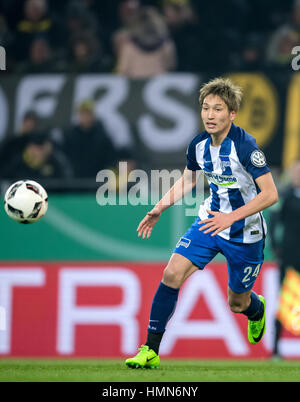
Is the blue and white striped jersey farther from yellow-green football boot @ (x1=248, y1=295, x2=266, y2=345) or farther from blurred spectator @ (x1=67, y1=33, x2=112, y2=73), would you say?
blurred spectator @ (x1=67, y1=33, x2=112, y2=73)

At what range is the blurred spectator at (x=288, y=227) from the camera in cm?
934

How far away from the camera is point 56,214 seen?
9.57 meters

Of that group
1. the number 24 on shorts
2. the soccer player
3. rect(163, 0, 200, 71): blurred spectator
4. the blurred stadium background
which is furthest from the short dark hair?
rect(163, 0, 200, 71): blurred spectator

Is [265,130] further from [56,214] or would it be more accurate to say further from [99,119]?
[56,214]

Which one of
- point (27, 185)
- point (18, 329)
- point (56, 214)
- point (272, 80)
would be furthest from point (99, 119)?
point (27, 185)

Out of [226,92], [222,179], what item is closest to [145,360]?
[222,179]

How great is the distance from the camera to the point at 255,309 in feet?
19.8

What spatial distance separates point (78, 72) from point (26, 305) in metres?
3.59

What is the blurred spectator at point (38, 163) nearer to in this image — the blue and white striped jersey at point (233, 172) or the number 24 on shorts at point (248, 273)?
the blue and white striped jersey at point (233, 172)

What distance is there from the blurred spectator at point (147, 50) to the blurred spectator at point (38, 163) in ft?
6.80

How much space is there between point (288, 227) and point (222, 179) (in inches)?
166

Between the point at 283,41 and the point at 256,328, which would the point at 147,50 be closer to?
the point at 283,41

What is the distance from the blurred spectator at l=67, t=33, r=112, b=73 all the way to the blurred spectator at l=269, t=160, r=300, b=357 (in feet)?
12.3

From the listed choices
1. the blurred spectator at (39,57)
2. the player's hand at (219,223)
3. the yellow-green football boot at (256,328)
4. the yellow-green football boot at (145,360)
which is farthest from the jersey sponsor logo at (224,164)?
the blurred spectator at (39,57)
